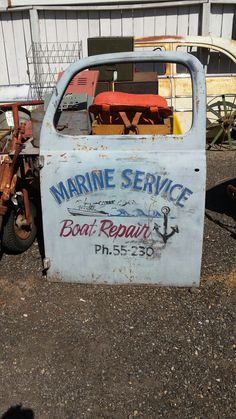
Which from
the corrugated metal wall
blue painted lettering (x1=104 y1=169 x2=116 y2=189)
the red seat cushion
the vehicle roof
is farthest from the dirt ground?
the corrugated metal wall

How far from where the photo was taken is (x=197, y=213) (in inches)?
109

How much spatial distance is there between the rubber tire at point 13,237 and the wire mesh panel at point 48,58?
15.7 ft

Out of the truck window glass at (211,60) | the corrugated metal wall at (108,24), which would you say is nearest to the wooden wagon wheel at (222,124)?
the truck window glass at (211,60)

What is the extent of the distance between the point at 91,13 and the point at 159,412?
23.9ft

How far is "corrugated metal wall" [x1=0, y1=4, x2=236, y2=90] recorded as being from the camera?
25.0 ft

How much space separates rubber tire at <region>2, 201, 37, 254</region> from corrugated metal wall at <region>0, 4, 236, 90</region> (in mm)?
5283

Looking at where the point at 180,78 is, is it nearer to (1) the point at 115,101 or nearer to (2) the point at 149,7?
(2) the point at 149,7

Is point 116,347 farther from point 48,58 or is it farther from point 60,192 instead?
point 48,58

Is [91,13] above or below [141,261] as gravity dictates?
above

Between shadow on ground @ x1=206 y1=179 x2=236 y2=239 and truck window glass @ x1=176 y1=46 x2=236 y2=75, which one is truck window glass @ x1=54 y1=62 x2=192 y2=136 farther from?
truck window glass @ x1=176 y1=46 x2=236 y2=75

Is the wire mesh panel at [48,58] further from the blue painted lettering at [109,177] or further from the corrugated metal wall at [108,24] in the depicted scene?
the blue painted lettering at [109,177]

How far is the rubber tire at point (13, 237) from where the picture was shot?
3.25 metres

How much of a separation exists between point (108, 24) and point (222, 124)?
307 cm

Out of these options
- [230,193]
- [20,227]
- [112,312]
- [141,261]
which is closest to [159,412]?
[112,312]
